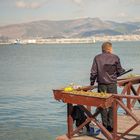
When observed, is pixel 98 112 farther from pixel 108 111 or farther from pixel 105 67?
pixel 105 67

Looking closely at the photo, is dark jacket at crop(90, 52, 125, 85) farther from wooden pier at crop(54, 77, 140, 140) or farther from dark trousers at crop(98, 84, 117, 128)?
wooden pier at crop(54, 77, 140, 140)

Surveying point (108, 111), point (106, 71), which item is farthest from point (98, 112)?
point (106, 71)

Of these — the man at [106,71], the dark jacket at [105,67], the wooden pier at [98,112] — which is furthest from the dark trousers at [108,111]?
the wooden pier at [98,112]

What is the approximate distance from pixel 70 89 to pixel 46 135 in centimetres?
743

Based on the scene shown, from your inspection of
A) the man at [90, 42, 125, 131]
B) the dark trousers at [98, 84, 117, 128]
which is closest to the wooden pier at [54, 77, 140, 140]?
the dark trousers at [98, 84, 117, 128]

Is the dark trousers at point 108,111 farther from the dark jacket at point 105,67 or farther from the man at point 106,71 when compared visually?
the dark jacket at point 105,67

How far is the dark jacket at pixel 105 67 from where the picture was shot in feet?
29.4

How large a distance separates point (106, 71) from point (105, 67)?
0.10 m

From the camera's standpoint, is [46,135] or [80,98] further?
[46,135]

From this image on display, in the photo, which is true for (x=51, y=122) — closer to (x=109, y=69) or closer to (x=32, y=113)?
(x=32, y=113)

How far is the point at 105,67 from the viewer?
8.98m

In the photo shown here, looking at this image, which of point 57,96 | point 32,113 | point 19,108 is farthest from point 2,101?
point 57,96

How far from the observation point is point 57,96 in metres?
8.98

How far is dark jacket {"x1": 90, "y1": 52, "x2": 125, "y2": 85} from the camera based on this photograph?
353 inches
